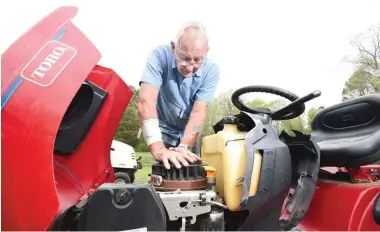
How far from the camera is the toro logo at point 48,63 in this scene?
1.31 metres

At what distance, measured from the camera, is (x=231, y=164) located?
139cm

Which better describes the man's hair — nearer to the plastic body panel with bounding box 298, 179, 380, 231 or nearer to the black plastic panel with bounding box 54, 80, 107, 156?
the black plastic panel with bounding box 54, 80, 107, 156

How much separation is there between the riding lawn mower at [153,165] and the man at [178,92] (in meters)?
0.13

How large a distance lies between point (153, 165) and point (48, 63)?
57cm

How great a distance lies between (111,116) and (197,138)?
0.50m

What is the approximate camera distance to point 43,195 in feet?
4.02

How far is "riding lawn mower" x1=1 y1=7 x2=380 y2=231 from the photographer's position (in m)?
1.21

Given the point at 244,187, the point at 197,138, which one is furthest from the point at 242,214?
the point at 197,138

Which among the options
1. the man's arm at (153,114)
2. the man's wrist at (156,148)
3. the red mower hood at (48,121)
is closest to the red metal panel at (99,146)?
the red mower hood at (48,121)

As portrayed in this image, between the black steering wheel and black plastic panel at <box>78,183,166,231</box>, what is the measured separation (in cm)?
64

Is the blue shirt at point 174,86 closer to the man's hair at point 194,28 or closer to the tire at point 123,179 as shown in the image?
the man's hair at point 194,28

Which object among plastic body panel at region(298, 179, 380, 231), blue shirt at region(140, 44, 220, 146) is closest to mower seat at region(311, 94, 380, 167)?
plastic body panel at region(298, 179, 380, 231)

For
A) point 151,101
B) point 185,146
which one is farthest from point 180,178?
point 151,101

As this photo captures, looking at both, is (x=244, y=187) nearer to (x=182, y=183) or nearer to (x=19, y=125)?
(x=182, y=183)
